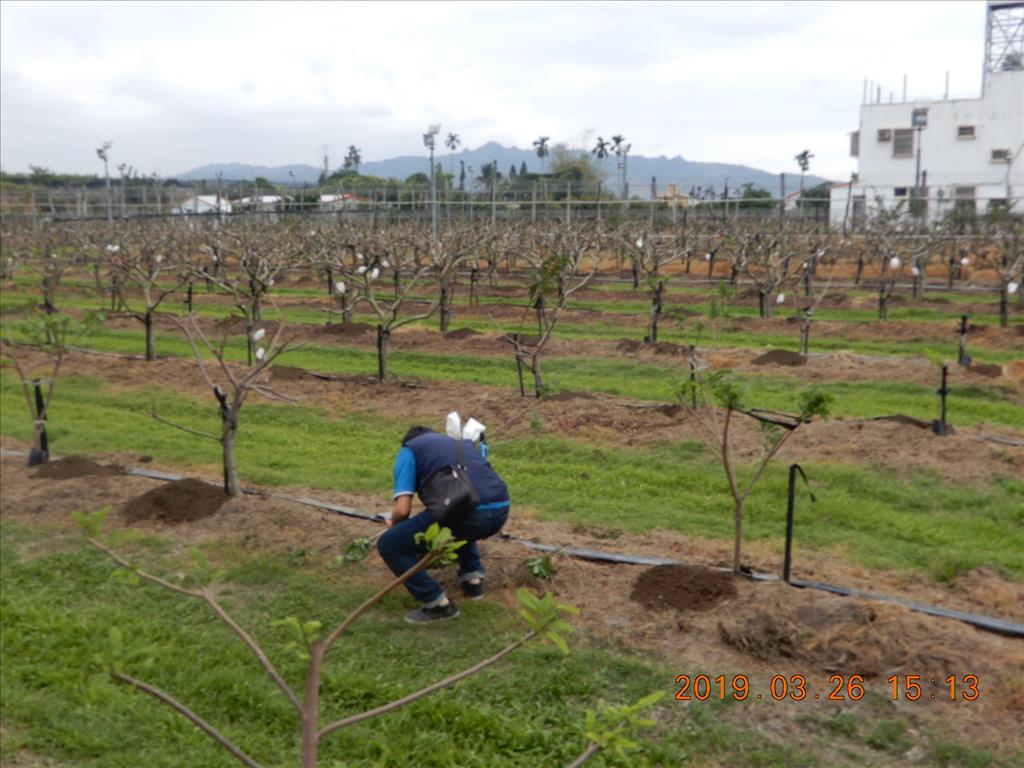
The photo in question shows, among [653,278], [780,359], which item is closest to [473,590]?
[780,359]

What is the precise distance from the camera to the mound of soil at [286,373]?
1434 centimetres

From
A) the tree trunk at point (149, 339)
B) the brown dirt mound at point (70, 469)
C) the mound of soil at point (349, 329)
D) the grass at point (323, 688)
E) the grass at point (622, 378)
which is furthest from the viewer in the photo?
the mound of soil at point (349, 329)

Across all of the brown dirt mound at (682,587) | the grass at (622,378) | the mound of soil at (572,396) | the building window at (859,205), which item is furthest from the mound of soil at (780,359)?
the building window at (859,205)

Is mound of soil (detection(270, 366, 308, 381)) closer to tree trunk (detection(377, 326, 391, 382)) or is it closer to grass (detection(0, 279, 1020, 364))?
tree trunk (detection(377, 326, 391, 382))

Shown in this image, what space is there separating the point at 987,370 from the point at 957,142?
36.4 meters

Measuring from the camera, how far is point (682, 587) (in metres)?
5.93

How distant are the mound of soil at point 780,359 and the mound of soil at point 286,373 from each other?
6762mm

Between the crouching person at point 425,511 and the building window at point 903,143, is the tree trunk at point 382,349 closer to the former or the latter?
the crouching person at point 425,511

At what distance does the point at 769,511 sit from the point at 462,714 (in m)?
4.06

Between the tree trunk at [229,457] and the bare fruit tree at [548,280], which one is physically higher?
the bare fruit tree at [548,280]

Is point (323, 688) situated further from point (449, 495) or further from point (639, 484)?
point (639, 484)

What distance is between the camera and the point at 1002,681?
477 centimetres
